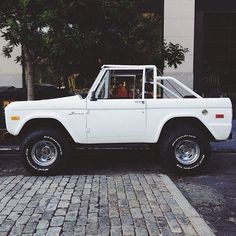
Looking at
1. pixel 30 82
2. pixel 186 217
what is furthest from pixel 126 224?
pixel 30 82

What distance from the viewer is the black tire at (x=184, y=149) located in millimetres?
7094

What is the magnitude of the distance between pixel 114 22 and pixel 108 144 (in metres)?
3.19

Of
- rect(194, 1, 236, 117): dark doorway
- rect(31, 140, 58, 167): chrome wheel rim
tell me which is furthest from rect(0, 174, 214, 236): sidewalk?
rect(194, 1, 236, 117): dark doorway

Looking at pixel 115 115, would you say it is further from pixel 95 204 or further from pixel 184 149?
pixel 95 204

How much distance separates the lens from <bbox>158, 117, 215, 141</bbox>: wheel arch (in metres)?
7.25

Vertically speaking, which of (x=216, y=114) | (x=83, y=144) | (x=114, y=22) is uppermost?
(x=114, y=22)

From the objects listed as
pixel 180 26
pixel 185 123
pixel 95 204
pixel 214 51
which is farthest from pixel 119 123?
pixel 214 51

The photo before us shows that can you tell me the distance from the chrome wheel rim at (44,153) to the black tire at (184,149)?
1.88m


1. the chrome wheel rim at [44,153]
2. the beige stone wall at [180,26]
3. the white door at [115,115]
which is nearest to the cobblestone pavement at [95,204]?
the chrome wheel rim at [44,153]

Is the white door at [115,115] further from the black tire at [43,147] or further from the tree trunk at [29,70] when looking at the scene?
the tree trunk at [29,70]

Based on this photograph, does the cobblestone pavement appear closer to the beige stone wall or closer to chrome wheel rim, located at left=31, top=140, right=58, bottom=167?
chrome wheel rim, located at left=31, top=140, right=58, bottom=167

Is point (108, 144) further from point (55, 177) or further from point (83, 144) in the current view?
point (55, 177)

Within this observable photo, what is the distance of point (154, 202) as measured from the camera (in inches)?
207

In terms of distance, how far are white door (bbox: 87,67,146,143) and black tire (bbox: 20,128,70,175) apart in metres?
0.51
